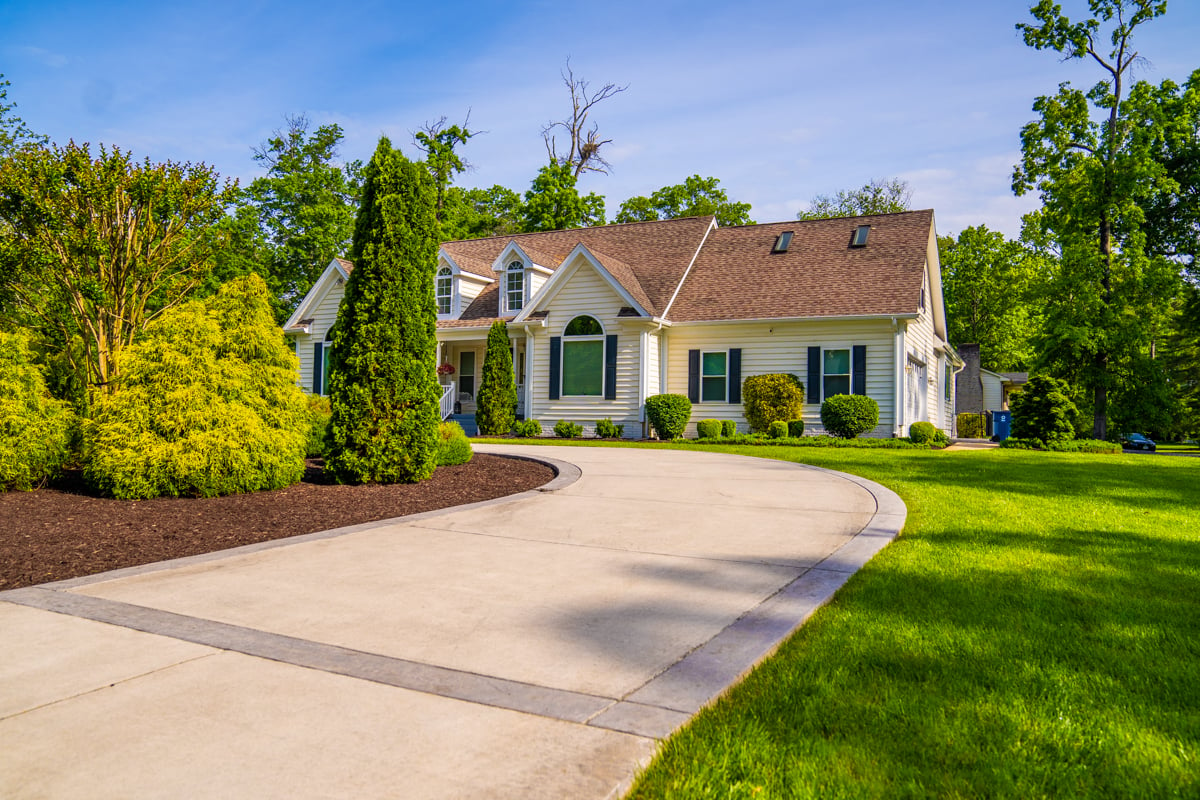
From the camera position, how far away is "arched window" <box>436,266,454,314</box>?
24.6 metres

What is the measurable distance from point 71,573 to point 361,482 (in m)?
4.01

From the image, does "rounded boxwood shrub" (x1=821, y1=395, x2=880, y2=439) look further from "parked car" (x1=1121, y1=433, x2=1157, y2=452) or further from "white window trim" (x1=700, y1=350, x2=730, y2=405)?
"parked car" (x1=1121, y1=433, x2=1157, y2=452)

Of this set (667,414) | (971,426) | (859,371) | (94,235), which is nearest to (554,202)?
(667,414)

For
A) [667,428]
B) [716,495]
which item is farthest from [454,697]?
[667,428]

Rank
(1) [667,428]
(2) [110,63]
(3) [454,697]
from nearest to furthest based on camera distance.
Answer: (3) [454,697] < (2) [110,63] < (1) [667,428]

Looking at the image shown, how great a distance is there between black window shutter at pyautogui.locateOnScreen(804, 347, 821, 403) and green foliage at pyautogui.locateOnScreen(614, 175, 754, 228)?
22.1m

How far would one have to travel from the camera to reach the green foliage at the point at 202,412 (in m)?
7.14

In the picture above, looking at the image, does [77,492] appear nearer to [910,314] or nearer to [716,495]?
[716,495]

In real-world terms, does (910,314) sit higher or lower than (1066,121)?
lower

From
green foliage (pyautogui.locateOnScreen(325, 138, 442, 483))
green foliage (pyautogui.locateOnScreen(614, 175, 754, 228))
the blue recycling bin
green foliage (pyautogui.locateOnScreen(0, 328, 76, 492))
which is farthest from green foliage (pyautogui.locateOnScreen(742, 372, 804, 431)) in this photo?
green foliage (pyautogui.locateOnScreen(614, 175, 754, 228))

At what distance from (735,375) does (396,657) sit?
709 inches

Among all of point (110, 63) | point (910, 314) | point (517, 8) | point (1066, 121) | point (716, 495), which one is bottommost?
point (716, 495)

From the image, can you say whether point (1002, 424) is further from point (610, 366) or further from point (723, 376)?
point (610, 366)

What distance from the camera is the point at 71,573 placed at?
14.9 ft
